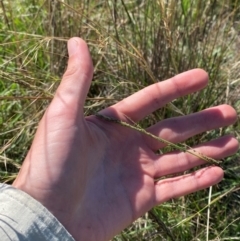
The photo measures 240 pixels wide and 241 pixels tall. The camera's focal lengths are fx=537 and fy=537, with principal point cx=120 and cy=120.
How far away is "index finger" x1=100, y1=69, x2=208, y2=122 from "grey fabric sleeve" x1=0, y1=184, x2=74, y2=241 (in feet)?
1.14

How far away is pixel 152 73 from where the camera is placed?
165 centimetres

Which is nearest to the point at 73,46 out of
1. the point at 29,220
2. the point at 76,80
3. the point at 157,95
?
the point at 76,80

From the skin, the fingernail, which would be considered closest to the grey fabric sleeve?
the skin

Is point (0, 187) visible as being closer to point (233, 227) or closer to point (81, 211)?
point (81, 211)

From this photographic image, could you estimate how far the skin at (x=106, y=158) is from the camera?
4.27 feet

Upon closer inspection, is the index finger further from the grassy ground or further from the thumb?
the thumb

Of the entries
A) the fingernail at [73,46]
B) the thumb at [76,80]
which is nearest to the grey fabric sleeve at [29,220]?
the thumb at [76,80]

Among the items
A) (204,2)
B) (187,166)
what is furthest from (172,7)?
(187,166)

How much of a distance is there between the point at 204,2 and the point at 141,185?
2.07 ft

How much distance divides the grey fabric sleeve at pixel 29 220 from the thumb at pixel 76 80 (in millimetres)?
248

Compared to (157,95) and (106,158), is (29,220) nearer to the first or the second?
(106,158)

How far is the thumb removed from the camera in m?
1.32

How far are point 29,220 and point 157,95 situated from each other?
19.5 inches

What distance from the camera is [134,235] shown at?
1531 millimetres
